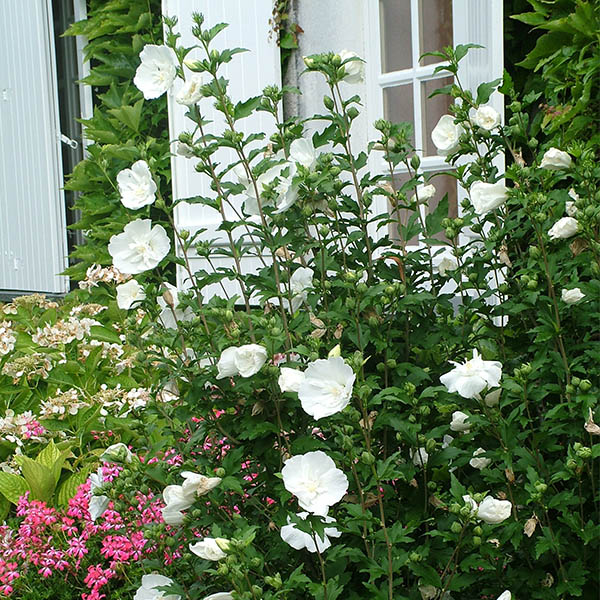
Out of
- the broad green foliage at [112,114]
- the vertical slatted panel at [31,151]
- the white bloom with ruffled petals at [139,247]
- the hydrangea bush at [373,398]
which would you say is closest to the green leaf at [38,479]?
the hydrangea bush at [373,398]

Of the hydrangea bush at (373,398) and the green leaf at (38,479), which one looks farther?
the green leaf at (38,479)

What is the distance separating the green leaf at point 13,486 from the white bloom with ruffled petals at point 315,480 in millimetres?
1731

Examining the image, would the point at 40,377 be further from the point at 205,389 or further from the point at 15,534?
the point at 205,389

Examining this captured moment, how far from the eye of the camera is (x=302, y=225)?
176 centimetres

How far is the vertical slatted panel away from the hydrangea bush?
4.26 meters

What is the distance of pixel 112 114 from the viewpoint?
205 inches

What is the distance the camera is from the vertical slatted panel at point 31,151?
5.85m

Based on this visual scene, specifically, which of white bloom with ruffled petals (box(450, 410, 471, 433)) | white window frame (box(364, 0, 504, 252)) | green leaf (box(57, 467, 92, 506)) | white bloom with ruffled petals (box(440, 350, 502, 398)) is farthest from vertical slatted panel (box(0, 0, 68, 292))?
white bloom with ruffled petals (box(440, 350, 502, 398))

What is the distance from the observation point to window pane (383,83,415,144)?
11.1 feet

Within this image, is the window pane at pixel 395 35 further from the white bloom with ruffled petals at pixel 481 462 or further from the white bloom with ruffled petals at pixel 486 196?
the white bloom with ruffled petals at pixel 481 462

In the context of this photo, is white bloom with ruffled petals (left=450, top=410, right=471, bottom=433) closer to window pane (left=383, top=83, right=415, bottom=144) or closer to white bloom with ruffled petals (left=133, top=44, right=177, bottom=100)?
white bloom with ruffled petals (left=133, top=44, right=177, bottom=100)

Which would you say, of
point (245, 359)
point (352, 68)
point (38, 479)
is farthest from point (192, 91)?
point (38, 479)

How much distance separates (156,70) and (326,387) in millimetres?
962

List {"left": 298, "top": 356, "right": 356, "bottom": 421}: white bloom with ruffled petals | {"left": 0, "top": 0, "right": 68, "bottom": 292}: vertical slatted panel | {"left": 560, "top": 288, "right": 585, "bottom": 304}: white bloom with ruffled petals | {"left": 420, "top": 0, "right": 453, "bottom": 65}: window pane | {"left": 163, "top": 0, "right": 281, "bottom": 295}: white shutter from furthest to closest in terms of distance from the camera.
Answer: {"left": 0, "top": 0, "right": 68, "bottom": 292}: vertical slatted panel
{"left": 163, "top": 0, "right": 281, "bottom": 295}: white shutter
{"left": 420, "top": 0, "right": 453, "bottom": 65}: window pane
{"left": 560, "top": 288, "right": 585, "bottom": 304}: white bloom with ruffled petals
{"left": 298, "top": 356, "right": 356, "bottom": 421}: white bloom with ruffled petals
